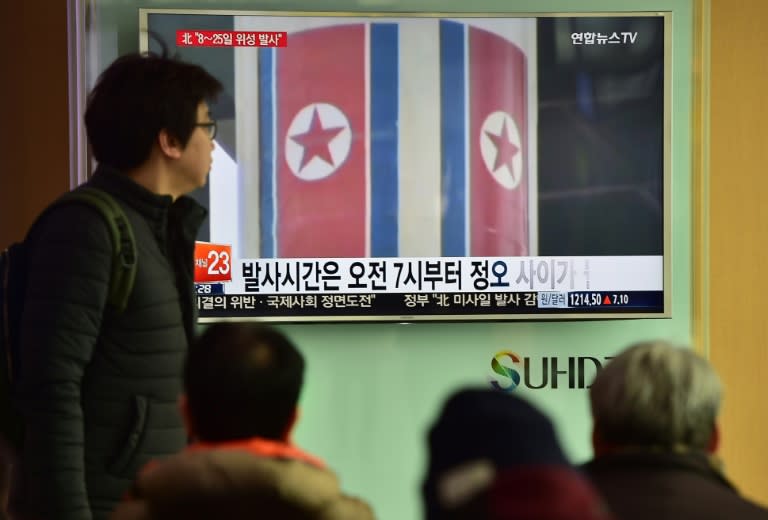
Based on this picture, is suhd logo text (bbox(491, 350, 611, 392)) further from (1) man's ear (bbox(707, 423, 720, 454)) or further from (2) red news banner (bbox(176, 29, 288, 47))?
(1) man's ear (bbox(707, 423, 720, 454))

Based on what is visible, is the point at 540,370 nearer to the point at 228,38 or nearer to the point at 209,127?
the point at 228,38

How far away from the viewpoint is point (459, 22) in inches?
134

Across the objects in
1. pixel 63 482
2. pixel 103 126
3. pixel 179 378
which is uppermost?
pixel 103 126

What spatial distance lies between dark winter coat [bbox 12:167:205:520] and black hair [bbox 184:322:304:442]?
48cm

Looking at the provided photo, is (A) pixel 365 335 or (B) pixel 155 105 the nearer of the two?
(B) pixel 155 105

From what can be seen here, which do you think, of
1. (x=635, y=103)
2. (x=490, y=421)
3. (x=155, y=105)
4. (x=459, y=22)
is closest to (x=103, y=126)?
(x=155, y=105)

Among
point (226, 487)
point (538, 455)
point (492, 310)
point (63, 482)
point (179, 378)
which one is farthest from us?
point (492, 310)

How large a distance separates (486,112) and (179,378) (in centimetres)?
164

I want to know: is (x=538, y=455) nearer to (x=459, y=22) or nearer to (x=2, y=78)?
(x=459, y=22)

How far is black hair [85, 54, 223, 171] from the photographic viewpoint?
6.95 ft

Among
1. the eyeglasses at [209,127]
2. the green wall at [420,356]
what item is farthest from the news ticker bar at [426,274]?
the eyeglasses at [209,127]

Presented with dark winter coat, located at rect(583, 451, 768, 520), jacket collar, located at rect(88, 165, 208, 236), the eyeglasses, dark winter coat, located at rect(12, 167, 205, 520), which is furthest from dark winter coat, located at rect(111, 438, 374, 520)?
the eyeglasses

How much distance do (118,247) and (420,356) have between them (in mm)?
1632

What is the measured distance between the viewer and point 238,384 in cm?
151
